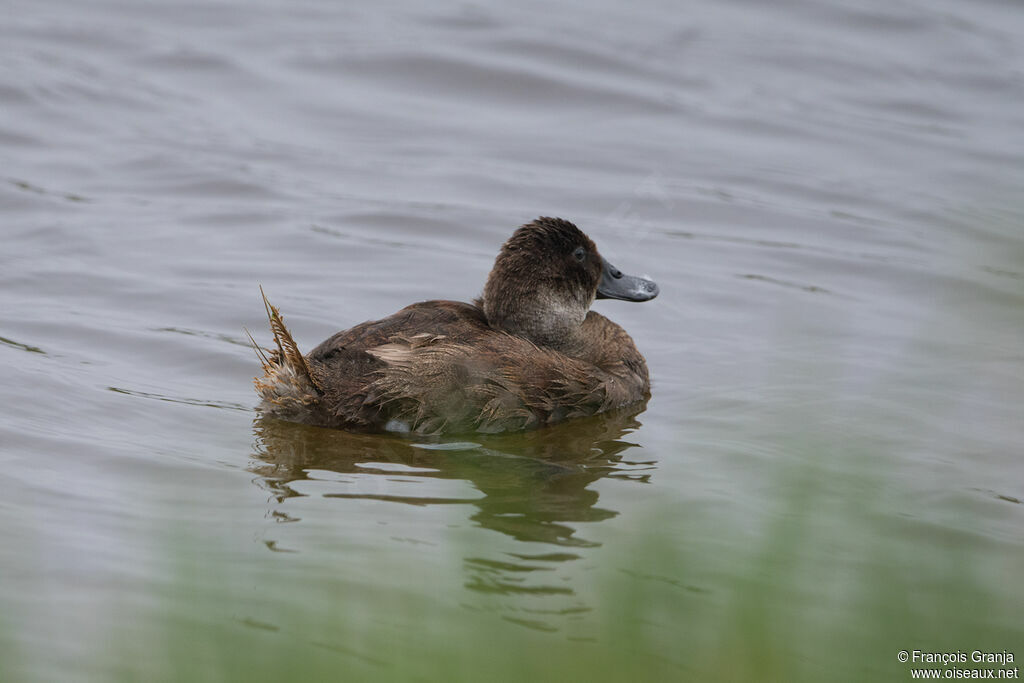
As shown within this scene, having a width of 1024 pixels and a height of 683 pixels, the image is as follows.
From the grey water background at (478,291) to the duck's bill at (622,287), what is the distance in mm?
484

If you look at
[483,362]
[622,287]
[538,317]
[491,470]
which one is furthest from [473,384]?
[622,287]

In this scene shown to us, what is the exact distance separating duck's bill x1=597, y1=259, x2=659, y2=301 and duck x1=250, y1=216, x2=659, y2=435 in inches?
8.4

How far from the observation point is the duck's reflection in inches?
199

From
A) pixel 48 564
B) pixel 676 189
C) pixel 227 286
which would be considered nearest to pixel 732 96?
pixel 676 189

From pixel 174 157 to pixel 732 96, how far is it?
5536 mm

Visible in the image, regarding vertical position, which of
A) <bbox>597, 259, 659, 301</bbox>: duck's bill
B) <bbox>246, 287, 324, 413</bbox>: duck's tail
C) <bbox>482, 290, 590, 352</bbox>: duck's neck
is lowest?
<bbox>246, 287, 324, 413</bbox>: duck's tail

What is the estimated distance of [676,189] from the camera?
1081cm

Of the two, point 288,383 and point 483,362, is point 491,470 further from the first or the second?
point 288,383

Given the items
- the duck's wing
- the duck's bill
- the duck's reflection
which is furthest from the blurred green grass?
the duck's bill

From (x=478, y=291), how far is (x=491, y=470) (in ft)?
10.1

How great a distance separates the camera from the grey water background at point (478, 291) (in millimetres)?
2900

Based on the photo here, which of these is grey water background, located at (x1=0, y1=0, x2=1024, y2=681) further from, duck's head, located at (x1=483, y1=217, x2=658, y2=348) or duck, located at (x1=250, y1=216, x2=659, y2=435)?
duck's head, located at (x1=483, y1=217, x2=658, y2=348)

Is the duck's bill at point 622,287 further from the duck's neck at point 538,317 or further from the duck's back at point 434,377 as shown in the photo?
the duck's back at point 434,377

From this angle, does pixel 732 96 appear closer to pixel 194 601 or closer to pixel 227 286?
pixel 227 286
